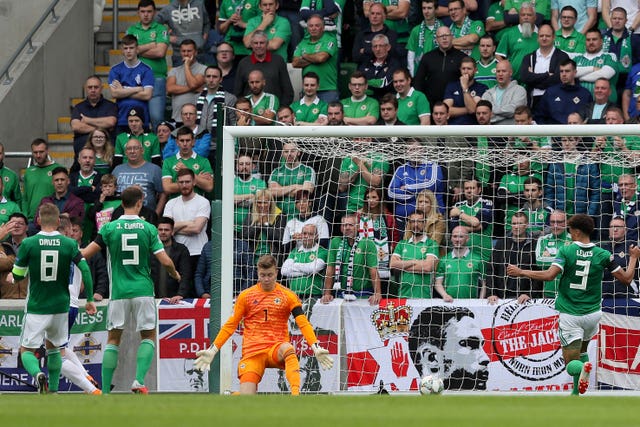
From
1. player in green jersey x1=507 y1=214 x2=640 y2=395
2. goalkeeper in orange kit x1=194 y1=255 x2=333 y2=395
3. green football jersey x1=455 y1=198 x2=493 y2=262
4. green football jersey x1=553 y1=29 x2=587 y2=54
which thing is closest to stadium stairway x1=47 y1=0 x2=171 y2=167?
green football jersey x1=553 y1=29 x2=587 y2=54

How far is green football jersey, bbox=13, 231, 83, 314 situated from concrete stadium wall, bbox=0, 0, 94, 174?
6.16m

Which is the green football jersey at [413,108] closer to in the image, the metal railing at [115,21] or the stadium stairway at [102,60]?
the stadium stairway at [102,60]

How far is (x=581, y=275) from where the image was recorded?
43.1 ft

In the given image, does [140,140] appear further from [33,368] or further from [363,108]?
[33,368]

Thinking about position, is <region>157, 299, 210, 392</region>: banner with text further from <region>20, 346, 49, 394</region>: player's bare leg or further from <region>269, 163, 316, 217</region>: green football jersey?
<region>20, 346, 49, 394</region>: player's bare leg

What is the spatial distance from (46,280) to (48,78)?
720 centimetres

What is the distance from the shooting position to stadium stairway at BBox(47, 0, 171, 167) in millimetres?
19609

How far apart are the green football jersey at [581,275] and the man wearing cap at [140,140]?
6461mm

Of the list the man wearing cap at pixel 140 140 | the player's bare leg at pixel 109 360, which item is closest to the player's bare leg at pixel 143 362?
the player's bare leg at pixel 109 360

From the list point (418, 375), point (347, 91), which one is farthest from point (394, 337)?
point (347, 91)

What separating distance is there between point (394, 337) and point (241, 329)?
1.78 meters

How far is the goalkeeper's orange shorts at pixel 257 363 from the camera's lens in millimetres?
12719

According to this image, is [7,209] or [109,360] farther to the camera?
[7,209]

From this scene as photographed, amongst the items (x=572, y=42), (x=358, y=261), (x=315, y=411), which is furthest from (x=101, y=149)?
(x=315, y=411)
